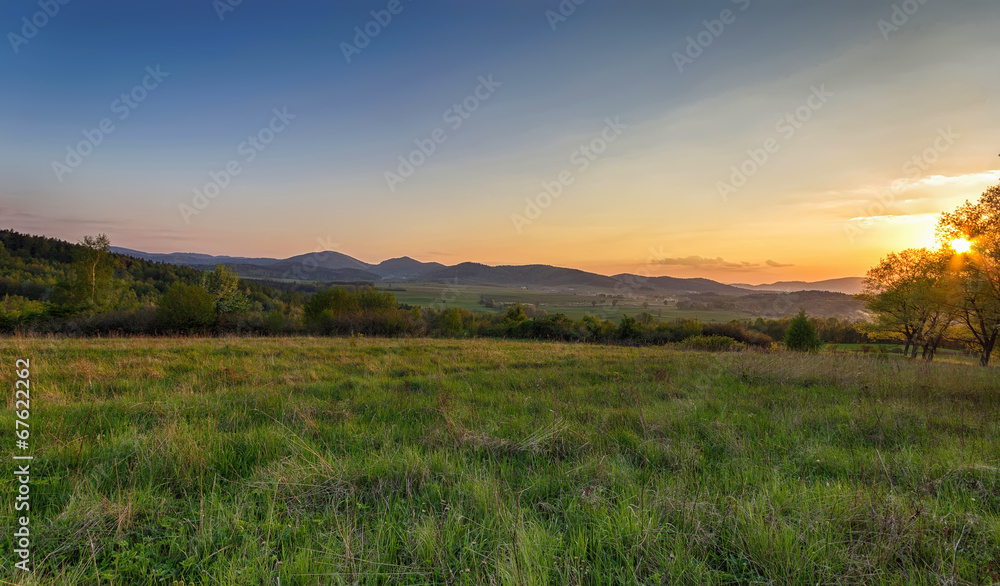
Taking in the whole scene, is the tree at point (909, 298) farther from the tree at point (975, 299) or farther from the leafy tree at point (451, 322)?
the leafy tree at point (451, 322)

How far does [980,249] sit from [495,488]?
3145 cm

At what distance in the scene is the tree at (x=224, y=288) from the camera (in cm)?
5806

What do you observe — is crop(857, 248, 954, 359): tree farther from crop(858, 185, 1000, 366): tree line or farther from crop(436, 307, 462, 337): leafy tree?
crop(436, 307, 462, 337): leafy tree

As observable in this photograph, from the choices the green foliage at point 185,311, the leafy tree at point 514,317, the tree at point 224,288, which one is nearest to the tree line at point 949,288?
the leafy tree at point 514,317

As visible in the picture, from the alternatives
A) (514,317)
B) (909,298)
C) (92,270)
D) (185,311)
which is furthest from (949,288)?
(92,270)

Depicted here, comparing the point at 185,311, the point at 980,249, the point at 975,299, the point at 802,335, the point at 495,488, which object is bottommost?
the point at 185,311

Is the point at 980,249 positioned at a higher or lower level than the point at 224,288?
higher

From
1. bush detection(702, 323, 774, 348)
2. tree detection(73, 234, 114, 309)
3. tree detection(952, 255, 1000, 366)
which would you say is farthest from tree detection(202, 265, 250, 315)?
tree detection(952, 255, 1000, 366)

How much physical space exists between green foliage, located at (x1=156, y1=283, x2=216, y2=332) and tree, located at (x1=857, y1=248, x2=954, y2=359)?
6754cm

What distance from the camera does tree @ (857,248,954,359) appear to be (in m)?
31.6

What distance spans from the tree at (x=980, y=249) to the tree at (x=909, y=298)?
691 centimetres

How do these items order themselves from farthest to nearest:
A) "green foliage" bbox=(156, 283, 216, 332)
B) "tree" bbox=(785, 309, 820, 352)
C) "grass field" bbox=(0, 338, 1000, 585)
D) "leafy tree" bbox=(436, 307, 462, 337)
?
"leafy tree" bbox=(436, 307, 462, 337), "tree" bbox=(785, 309, 820, 352), "green foliage" bbox=(156, 283, 216, 332), "grass field" bbox=(0, 338, 1000, 585)

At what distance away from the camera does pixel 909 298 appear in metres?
34.0

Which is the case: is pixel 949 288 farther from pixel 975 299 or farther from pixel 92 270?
pixel 92 270
